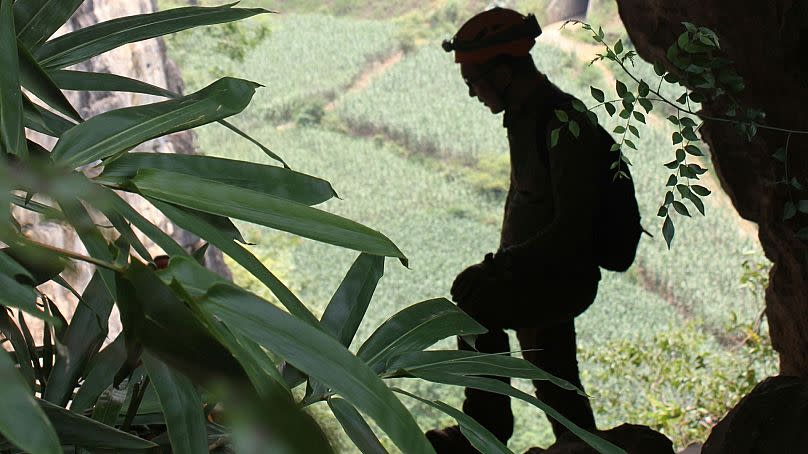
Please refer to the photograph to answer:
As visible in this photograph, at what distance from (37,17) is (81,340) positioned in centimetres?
33

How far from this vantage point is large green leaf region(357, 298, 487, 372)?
0.92 metres

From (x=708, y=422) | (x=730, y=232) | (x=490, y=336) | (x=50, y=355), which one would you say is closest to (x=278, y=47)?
(x=730, y=232)

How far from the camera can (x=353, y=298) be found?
1021mm

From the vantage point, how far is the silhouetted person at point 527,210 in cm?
214

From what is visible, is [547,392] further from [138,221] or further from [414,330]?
[138,221]

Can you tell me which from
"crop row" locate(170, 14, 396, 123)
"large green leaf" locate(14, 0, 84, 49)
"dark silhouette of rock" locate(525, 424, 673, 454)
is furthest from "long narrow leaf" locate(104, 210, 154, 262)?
"crop row" locate(170, 14, 396, 123)

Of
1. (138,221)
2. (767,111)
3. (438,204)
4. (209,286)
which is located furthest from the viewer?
(438,204)

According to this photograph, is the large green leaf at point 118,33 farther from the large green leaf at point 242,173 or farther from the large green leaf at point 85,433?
the large green leaf at point 85,433

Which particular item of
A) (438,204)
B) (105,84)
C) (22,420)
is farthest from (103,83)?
(438,204)

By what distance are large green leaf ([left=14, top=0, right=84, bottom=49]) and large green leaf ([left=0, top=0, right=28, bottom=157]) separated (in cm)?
18

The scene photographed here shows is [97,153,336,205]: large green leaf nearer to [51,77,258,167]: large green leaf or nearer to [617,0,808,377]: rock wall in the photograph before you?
[51,77,258,167]: large green leaf

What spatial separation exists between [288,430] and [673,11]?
1965 millimetres

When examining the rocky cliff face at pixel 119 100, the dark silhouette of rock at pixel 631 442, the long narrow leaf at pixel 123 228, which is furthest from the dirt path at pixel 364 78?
the long narrow leaf at pixel 123 228

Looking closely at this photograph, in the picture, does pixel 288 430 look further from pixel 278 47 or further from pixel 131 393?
pixel 278 47
